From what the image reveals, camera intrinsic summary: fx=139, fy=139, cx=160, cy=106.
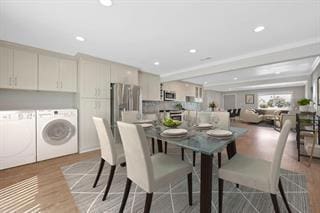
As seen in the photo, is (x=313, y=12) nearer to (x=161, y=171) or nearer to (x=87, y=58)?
(x=161, y=171)

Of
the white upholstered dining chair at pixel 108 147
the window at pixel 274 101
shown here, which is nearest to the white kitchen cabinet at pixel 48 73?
the white upholstered dining chair at pixel 108 147

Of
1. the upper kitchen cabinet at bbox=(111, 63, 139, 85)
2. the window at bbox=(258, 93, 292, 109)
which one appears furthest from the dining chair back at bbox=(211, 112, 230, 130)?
the window at bbox=(258, 93, 292, 109)

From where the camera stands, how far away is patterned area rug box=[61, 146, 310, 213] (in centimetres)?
Result: 151

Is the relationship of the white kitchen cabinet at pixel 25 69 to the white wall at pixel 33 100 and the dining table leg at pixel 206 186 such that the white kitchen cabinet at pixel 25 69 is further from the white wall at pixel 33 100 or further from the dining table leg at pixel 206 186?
the dining table leg at pixel 206 186

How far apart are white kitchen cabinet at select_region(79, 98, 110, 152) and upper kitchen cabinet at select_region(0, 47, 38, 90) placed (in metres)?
1.00

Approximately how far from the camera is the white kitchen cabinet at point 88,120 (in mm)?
3236

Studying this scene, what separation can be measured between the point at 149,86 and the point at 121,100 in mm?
1649

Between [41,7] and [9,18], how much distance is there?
0.67 m

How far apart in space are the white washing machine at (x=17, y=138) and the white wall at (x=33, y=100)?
66 cm

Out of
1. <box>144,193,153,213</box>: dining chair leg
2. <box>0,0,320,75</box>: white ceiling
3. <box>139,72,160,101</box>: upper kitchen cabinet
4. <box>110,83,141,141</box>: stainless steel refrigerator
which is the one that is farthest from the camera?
<box>139,72,160,101</box>: upper kitchen cabinet

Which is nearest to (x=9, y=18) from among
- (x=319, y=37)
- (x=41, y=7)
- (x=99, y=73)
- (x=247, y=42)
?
(x=41, y=7)

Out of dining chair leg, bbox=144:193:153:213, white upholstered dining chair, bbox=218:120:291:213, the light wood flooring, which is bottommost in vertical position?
the light wood flooring

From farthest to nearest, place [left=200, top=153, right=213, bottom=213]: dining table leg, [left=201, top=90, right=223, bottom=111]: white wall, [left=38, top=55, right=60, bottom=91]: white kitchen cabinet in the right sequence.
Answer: [left=201, top=90, right=223, bottom=111]: white wall → [left=38, top=55, right=60, bottom=91]: white kitchen cabinet → [left=200, top=153, right=213, bottom=213]: dining table leg

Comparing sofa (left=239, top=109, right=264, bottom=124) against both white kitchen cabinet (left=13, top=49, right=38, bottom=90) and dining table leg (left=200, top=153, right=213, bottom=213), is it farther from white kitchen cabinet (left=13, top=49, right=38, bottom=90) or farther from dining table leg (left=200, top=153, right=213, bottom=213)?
white kitchen cabinet (left=13, top=49, right=38, bottom=90)
